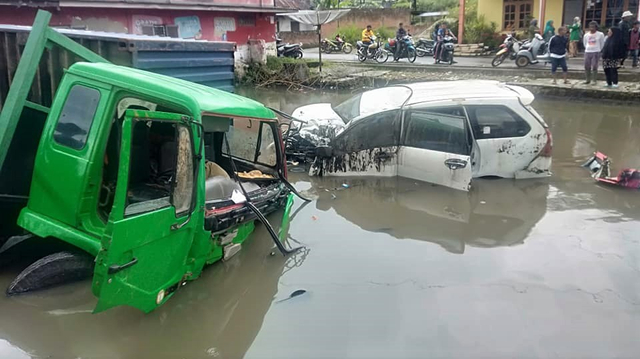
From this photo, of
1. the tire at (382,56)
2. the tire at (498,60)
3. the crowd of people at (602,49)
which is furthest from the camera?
the tire at (382,56)

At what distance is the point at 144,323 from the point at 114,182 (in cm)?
132

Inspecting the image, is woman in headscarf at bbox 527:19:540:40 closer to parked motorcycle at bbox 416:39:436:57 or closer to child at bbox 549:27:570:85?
parked motorcycle at bbox 416:39:436:57

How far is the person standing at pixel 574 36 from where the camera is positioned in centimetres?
2151

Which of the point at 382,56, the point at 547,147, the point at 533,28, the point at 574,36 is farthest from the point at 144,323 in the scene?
the point at 574,36

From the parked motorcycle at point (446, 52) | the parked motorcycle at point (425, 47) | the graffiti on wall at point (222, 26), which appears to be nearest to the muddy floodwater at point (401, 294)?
the graffiti on wall at point (222, 26)

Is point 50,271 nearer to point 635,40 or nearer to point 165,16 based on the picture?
point 165,16

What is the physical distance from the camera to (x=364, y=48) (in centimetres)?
2409

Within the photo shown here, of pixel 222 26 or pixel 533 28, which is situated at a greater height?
pixel 222 26

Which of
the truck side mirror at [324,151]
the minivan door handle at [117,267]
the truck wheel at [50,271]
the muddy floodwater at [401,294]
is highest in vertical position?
the minivan door handle at [117,267]

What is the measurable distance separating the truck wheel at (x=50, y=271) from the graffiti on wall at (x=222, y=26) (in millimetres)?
15835

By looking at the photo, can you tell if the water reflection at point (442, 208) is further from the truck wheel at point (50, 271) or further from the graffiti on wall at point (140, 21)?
the graffiti on wall at point (140, 21)

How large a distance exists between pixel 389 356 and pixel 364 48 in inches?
828

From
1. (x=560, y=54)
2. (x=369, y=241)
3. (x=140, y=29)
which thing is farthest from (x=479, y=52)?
(x=369, y=241)

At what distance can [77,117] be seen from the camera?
476 cm
